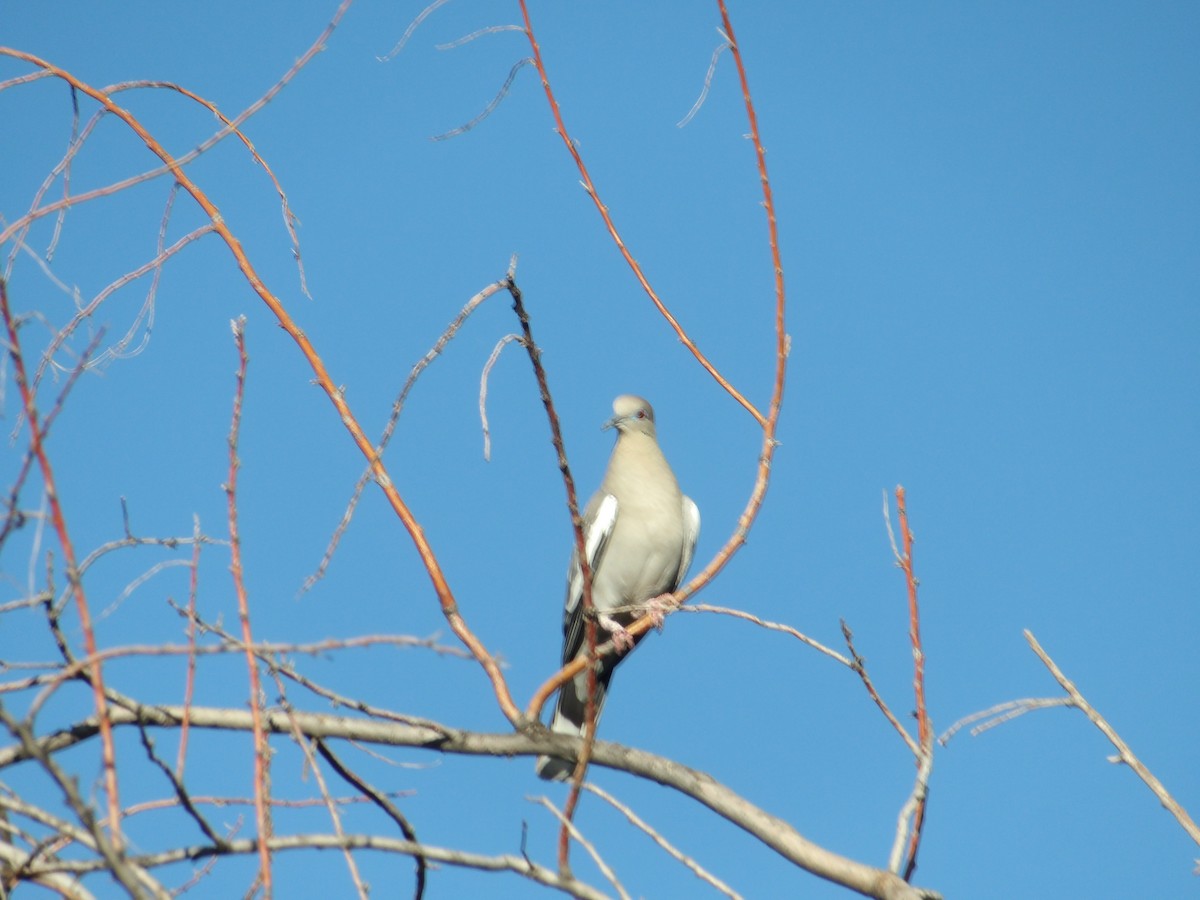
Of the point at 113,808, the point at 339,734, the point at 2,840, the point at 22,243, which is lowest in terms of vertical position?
the point at 113,808

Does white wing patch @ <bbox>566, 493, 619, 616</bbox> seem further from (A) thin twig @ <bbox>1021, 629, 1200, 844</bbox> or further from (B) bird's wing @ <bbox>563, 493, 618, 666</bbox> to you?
(A) thin twig @ <bbox>1021, 629, 1200, 844</bbox>

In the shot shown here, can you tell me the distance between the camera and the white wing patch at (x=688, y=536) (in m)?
A: 6.61

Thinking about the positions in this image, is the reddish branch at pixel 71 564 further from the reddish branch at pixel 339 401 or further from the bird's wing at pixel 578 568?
the bird's wing at pixel 578 568

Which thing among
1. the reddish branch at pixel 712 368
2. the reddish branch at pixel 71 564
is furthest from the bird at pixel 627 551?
the reddish branch at pixel 71 564

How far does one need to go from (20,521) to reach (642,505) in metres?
4.58

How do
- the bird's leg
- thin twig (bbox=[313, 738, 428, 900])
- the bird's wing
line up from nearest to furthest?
thin twig (bbox=[313, 738, 428, 900])
the bird's leg
the bird's wing

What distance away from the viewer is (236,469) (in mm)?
2334

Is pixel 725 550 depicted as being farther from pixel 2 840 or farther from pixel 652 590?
pixel 652 590

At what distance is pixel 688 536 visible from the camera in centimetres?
662

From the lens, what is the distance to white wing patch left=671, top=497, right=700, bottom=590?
6.61 m

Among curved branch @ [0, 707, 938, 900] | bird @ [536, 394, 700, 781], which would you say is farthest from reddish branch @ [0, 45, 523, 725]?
bird @ [536, 394, 700, 781]

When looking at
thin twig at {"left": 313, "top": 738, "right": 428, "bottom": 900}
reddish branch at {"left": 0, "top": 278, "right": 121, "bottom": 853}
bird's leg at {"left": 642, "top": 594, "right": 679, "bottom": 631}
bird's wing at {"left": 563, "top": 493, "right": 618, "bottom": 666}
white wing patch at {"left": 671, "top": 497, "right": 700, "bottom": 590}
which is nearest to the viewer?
reddish branch at {"left": 0, "top": 278, "right": 121, "bottom": 853}

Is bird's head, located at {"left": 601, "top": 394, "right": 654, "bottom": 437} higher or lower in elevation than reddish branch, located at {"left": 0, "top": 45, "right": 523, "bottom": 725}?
higher

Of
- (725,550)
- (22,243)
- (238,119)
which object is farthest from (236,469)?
(725,550)
